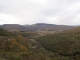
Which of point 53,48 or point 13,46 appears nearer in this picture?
point 13,46

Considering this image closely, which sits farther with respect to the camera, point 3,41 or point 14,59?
point 3,41

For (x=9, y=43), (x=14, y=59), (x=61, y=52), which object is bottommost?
(x=61, y=52)

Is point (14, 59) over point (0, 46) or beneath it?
over

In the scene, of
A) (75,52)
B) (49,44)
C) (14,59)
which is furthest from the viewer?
(49,44)

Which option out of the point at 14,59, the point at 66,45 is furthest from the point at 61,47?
the point at 14,59

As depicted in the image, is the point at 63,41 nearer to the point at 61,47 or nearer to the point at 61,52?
the point at 61,47

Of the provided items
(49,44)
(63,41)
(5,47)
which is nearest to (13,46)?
(5,47)

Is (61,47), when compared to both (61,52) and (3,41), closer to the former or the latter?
(61,52)

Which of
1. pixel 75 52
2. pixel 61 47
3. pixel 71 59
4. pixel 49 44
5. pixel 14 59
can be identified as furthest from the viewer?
pixel 49 44

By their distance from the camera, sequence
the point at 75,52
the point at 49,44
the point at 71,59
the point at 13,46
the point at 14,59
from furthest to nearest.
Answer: the point at 49,44, the point at 75,52, the point at 13,46, the point at 71,59, the point at 14,59
